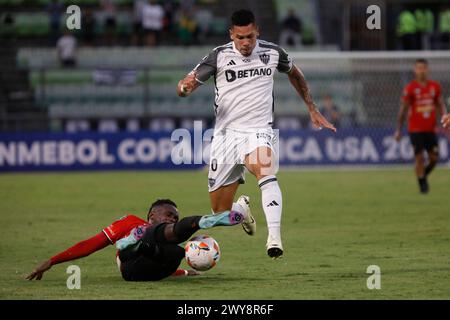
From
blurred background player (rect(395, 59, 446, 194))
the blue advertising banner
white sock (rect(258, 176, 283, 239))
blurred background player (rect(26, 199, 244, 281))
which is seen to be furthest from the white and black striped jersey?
the blue advertising banner

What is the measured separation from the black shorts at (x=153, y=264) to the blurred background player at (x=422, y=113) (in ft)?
36.1

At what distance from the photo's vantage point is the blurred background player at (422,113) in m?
20.1

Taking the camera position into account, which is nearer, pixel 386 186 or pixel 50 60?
pixel 386 186

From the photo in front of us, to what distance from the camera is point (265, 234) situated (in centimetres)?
1450

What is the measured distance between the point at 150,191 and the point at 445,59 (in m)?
10.8

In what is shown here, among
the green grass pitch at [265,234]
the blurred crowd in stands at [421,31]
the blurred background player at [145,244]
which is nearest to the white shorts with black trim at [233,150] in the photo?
the green grass pitch at [265,234]

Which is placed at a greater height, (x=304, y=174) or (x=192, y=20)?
(x=192, y=20)

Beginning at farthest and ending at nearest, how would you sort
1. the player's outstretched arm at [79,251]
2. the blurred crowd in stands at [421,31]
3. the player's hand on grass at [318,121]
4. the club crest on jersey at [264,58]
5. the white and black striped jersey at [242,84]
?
the blurred crowd in stands at [421,31] → the player's hand on grass at [318,121] → the club crest on jersey at [264,58] → the white and black striped jersey at [242,84] → the player's outstretched arm at [79,251]

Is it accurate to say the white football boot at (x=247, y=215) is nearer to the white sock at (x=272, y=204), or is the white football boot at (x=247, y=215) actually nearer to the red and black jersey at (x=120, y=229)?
the white sock at (x=272, y=204)

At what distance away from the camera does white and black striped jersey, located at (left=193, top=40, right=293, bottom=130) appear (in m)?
10.9

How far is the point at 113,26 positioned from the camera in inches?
1268
